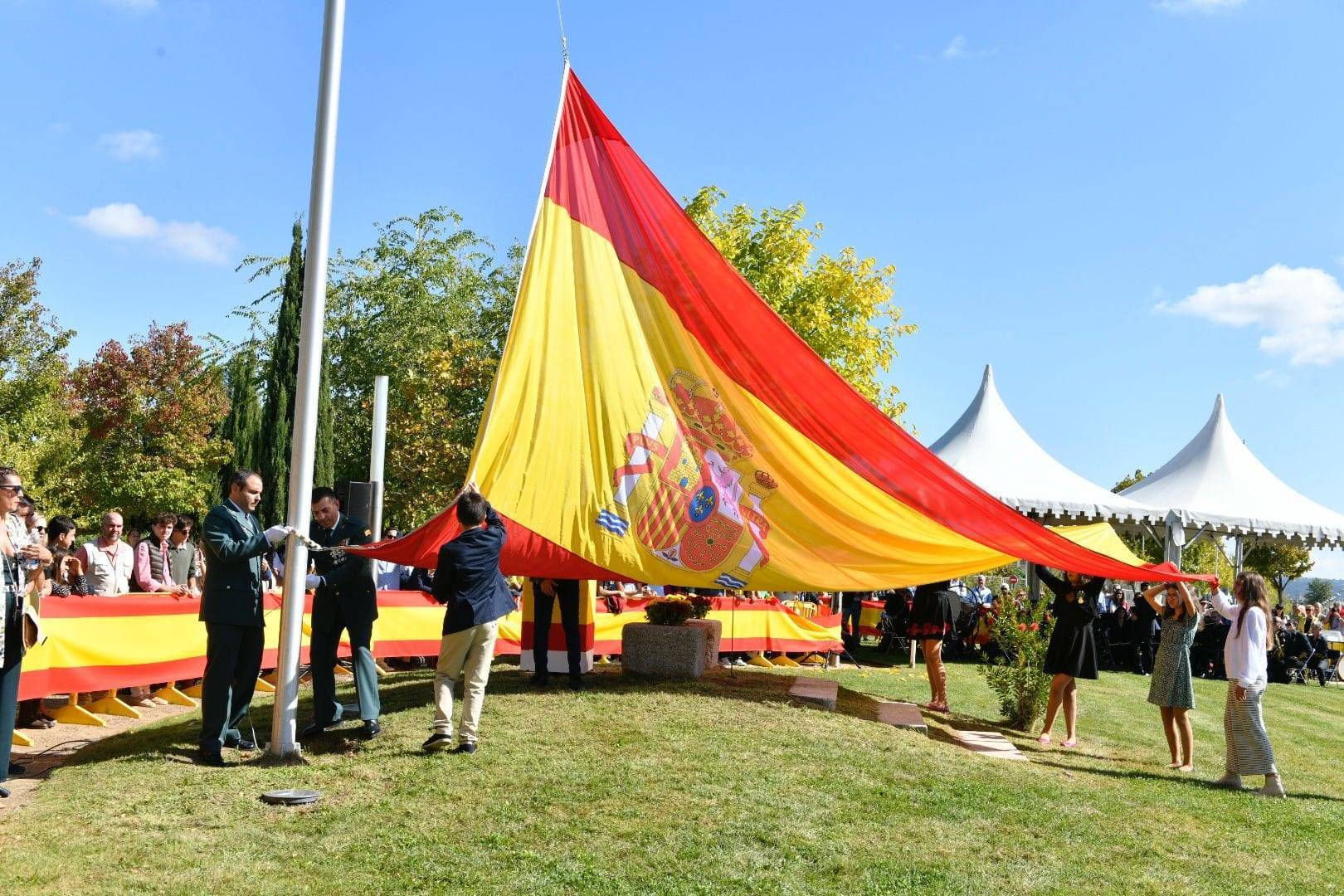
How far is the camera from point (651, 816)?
6805 millimetres

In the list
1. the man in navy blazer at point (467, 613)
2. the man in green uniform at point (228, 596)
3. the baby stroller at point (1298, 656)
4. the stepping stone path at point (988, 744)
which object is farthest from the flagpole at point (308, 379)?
the baby stroller at point (1298, 656)

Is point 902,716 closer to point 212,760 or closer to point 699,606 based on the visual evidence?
point 699,606

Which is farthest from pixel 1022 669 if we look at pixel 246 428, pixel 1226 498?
pixel 246 428

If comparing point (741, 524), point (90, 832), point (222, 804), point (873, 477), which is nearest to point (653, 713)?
point (741, 524)

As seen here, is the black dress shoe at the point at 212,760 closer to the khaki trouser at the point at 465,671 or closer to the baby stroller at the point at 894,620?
the khaki trouser at the point at 465,671

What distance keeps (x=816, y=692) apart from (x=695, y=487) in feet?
7.92

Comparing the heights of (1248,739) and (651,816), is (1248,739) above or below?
above

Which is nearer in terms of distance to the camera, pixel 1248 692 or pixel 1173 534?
pixel 1248 692

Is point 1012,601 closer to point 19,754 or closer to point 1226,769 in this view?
point 1226,769

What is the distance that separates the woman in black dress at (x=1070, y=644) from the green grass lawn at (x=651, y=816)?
123 cm

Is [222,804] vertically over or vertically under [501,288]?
under

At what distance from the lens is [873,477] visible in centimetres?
1005

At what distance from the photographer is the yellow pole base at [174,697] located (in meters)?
12.0

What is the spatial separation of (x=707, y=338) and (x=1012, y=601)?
16.1 ft
